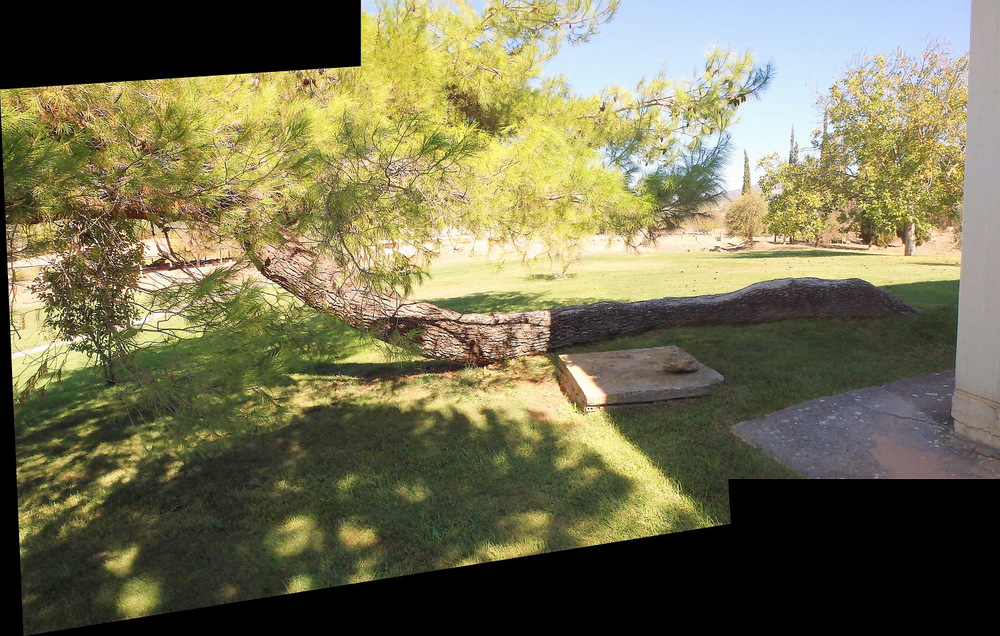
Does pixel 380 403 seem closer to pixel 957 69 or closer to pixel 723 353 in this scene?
pixel 723 353

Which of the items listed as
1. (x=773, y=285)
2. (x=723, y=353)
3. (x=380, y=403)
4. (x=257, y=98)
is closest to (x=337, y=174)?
(x=257, y=98)

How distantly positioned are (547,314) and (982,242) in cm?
319

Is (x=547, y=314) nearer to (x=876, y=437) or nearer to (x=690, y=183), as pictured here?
(x=690, y=183)

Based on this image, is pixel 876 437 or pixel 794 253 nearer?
pixel 876 437

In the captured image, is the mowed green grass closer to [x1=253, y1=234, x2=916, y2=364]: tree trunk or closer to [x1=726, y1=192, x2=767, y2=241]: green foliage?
[x1=253, y1=234, x2=916, y2=364]: tree trunk

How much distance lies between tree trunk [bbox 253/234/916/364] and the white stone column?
9.26ft

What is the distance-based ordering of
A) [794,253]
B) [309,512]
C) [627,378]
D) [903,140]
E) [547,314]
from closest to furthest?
1. [309,512]
2. [627,378]
3. [547,314]
4. [903,140]
5. [794,253]

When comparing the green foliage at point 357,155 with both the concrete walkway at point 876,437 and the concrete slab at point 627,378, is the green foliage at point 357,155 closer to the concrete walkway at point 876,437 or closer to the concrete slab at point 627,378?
the concrete slab at point 627,378

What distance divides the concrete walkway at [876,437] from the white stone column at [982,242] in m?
0.22

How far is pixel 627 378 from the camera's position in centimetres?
405

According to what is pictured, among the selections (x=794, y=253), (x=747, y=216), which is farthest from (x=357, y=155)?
(x=747, y=216)

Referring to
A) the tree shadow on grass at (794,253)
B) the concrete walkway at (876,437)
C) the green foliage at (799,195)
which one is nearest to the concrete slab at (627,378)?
the concrete walkway at (876,437)

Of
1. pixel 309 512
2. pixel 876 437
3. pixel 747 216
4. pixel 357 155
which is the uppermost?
pixel 747 216

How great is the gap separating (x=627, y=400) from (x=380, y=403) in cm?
185
